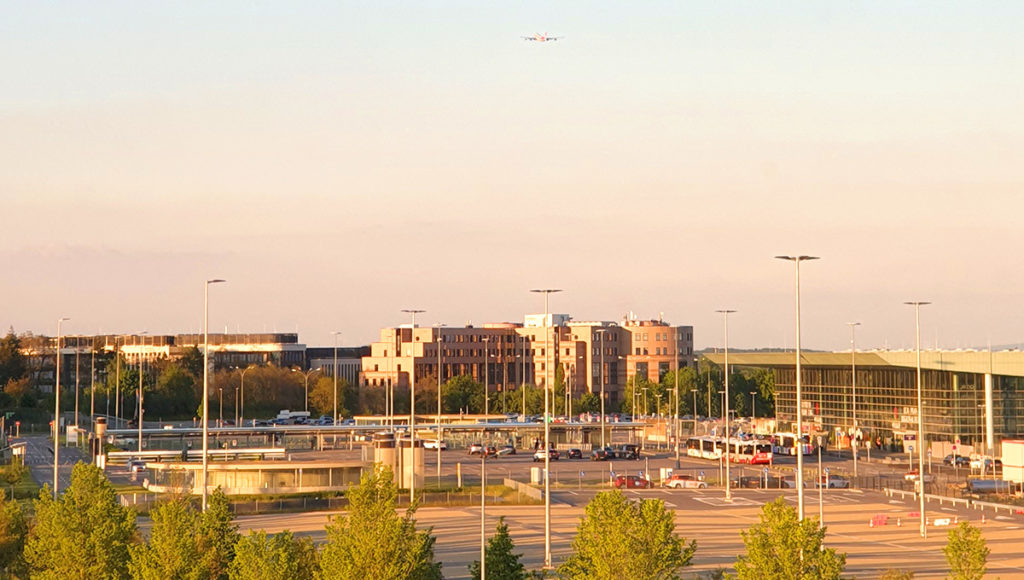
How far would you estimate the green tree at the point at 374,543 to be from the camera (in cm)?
3447

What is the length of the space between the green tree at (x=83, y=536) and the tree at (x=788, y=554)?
19534 millimetres

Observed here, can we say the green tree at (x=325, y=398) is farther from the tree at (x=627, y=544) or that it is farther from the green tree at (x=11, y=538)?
the tree at (x=627, y=544)

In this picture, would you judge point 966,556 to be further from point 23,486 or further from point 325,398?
point 325,398

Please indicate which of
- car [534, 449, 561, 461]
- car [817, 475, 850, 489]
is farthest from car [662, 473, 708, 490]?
car [534, 449, 561, 461]

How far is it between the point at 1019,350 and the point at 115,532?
94.1m

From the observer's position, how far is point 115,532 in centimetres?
4156

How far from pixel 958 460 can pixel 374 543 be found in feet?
301

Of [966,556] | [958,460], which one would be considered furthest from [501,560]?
[958,460]

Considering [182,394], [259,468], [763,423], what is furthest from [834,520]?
[182,394]

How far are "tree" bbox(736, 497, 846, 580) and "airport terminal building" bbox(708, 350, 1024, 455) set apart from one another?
3502 inches

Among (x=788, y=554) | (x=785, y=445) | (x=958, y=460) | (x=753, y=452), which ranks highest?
(x=788, y=554)

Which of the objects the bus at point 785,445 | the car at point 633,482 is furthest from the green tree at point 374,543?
the bus at point 785,445

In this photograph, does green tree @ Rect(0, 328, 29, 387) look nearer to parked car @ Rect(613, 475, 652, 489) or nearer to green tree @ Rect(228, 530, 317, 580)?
parked car @ Rect(613, 475, 652, 489)

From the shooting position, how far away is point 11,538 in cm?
4978
